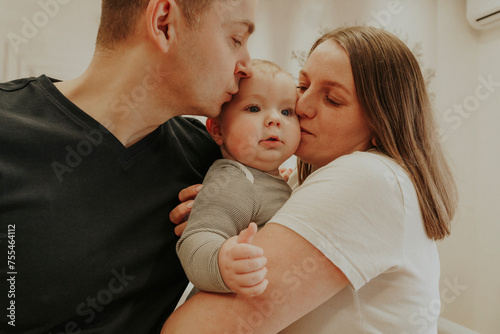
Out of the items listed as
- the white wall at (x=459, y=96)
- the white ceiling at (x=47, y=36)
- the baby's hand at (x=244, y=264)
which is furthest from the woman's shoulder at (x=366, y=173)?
the white wall at (x=459, y=96)

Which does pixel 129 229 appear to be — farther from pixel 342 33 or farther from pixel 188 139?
pixel 342 33

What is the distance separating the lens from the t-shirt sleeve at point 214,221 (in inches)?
36.1

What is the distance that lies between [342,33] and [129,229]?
3.17 feet

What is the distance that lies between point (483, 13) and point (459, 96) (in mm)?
707

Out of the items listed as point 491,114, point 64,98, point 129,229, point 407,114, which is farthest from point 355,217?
point 491,114

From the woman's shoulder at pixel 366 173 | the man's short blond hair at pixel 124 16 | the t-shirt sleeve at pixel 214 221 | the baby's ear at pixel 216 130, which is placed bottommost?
the t-shirt sleeve at pixel 214 221

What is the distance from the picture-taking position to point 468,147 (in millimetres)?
3447

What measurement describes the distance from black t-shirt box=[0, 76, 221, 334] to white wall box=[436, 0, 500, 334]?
9.55ft

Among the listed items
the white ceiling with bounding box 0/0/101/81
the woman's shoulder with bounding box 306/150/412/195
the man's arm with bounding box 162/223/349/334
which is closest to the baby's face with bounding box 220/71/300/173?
the woman's shoulder with bounding box 306/150/412/195

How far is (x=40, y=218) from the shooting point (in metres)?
1.09

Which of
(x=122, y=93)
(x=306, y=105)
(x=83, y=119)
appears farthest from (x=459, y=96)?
(x=83, y=119)

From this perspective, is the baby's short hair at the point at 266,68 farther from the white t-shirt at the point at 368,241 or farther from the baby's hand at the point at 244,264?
the baby's hand at the point at 244,264

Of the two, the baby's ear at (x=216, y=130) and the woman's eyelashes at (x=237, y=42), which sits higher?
the woman's eyelashes at (x=237, y=42)

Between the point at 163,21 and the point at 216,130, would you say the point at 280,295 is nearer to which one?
the point at 216,130
